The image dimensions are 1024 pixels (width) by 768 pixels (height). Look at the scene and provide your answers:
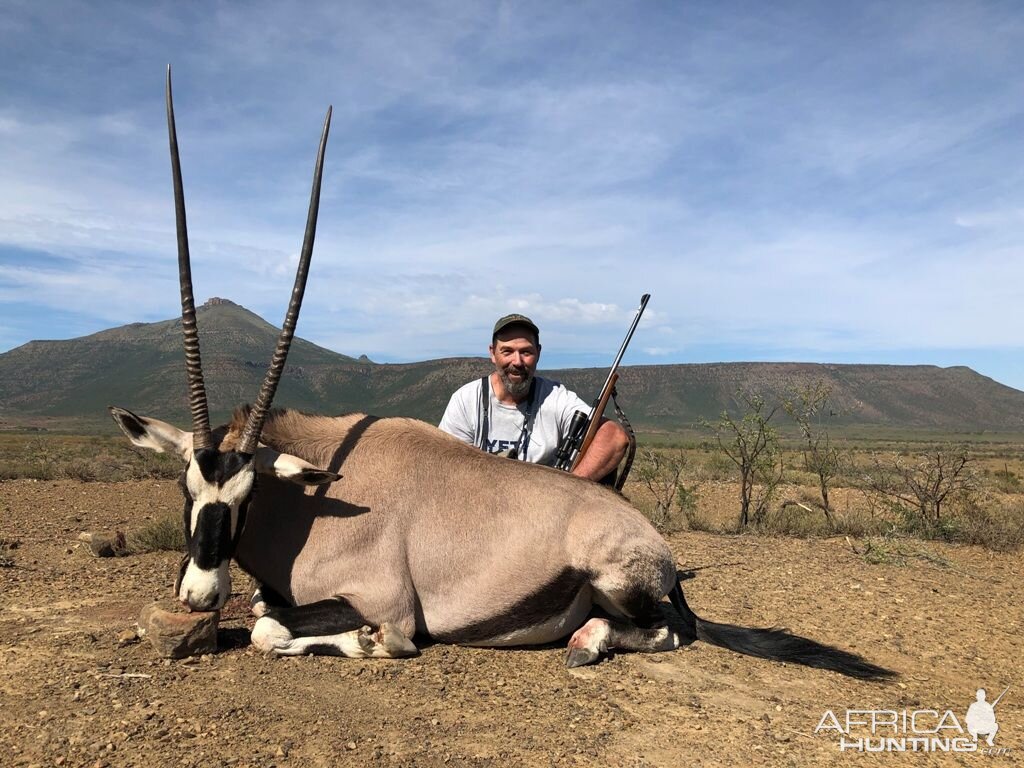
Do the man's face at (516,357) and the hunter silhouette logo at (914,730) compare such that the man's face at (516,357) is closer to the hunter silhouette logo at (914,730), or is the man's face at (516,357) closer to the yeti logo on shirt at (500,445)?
the yeti logo on shirt at (500,445)

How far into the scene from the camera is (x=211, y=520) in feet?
14.6

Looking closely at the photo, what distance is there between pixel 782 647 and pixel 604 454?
6.72 ft

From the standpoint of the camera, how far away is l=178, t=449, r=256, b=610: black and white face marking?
4430 mm

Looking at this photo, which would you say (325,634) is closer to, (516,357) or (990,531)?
(516,357)

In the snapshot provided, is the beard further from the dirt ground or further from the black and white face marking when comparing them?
the black and white face marking

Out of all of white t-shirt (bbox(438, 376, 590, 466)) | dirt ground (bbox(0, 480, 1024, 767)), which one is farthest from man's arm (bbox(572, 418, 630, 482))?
dirt ground (bbox(0, 480, 1024, 767))

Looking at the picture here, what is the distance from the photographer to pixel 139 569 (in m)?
7.53

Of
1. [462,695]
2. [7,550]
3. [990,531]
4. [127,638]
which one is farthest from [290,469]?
[990,531]

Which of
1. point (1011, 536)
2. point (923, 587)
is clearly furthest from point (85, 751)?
point (1011, 536)

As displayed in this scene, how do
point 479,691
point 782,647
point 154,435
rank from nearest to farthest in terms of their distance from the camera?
1. point 479,691
2. point 154,435
3. point 782,647

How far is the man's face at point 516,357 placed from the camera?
21.8ft

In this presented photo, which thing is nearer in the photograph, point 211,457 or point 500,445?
point 211,457

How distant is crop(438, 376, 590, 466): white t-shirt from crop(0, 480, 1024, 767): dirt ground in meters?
2.05

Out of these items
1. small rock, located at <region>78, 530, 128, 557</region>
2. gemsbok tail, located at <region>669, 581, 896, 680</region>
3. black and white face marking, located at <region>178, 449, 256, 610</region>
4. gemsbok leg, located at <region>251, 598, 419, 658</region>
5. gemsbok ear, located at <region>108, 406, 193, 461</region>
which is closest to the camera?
black and white face marking, located at <region>178, 449, 256, 610</region>
